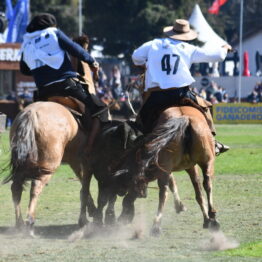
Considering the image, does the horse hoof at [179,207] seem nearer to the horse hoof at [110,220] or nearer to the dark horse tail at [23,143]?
the horse hoof at [110,220]

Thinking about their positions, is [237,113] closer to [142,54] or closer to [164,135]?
[142,54]

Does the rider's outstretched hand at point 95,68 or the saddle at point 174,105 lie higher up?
the rider's outstretched hand at point 95,68

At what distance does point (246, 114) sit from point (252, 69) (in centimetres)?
2881

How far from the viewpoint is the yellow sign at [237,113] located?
39.5 meters

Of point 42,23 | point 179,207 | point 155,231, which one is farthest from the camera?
point 179,207

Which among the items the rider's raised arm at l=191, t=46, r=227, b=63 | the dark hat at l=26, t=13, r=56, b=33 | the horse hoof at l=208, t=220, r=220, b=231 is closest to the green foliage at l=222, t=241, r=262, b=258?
the horse hoof at l=208, t=220, r=220, b=231

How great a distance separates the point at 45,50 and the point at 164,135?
6.43 feet

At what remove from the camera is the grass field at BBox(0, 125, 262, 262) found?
28.7 feet

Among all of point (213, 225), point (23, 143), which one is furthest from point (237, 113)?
point (23, 143)

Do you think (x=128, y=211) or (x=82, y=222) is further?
(x=128, y=211)

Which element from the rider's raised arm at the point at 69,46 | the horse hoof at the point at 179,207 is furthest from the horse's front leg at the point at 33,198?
the horse hoof at the point at 179,207

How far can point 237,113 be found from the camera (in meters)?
39.8

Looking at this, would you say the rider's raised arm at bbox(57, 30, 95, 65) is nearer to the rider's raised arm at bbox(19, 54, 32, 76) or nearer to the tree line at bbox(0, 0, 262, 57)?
the rider's raised arm at bbox(19, 54, 32, 76)

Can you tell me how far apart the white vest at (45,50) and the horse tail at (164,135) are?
1.65 meters
